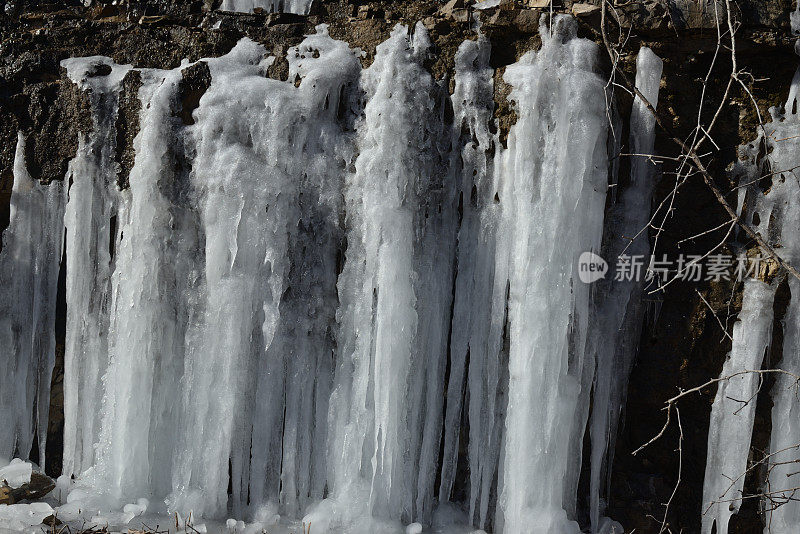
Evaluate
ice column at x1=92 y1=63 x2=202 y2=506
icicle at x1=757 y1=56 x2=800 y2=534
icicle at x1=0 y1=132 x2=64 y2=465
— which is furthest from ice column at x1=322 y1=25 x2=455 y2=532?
icicle at x1=0 y1=132 x2=64 y2=465

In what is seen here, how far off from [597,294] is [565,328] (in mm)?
335

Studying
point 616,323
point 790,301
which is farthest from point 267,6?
point 790,301

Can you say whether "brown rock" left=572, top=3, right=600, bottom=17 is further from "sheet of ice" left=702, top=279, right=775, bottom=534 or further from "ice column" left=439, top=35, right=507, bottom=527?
"sheet of ice" left=702, top=279, right=775, bottom=534

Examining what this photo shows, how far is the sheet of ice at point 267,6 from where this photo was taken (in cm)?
437

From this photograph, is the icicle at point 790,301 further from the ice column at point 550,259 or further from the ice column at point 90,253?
the ice column at point 90,253

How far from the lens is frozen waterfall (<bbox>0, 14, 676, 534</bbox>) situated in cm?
351

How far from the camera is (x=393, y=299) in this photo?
360 centimetres

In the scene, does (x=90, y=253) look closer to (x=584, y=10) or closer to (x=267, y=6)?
(x=267, y=6)

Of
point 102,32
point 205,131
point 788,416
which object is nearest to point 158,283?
point 205,131

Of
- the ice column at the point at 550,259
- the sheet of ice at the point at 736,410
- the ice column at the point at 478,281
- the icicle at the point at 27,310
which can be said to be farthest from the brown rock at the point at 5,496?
the sheet of ice at the point at 736,410

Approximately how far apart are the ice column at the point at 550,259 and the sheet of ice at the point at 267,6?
1.55 metres

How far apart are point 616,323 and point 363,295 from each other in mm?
Answer: 1228

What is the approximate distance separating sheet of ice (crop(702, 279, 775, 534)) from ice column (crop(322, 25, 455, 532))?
1312 millimetres

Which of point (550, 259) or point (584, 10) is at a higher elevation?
point (584, 10)
